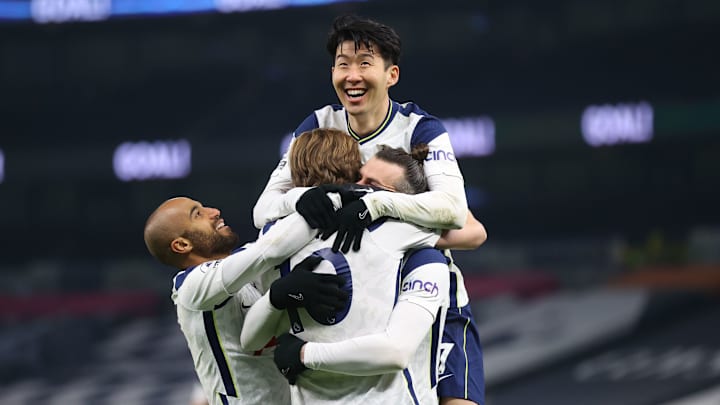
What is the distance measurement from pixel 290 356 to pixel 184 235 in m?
0.74

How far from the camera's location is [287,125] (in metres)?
18.1

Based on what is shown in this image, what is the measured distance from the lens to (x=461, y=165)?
56.7 feet

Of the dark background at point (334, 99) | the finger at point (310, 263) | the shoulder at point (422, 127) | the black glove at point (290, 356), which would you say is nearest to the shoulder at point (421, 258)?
the finger at point (310, 263)

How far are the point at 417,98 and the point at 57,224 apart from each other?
7.39 meters

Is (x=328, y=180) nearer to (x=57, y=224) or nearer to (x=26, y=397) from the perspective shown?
(x=26, y=397)

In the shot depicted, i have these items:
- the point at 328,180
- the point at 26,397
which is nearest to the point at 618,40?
the point at 26,397

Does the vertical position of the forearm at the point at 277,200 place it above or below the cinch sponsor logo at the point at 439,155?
below

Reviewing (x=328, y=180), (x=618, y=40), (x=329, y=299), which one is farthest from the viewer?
(x=618, y=40)

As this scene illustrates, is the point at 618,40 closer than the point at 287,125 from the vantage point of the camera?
Yes

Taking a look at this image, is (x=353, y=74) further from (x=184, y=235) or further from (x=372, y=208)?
(x=184, y=235)

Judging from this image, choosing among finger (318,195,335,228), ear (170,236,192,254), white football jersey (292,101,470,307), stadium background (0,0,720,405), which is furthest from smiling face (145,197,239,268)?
stadium background (0,0,720,405)

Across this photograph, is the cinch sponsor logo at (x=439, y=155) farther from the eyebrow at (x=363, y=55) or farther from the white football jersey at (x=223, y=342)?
the white football jersey at (x=223, y=342)

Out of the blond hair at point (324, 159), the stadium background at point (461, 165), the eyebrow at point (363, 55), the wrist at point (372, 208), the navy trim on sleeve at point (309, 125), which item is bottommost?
the stadium background at point (461, 165)

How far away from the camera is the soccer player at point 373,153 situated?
321 cm
